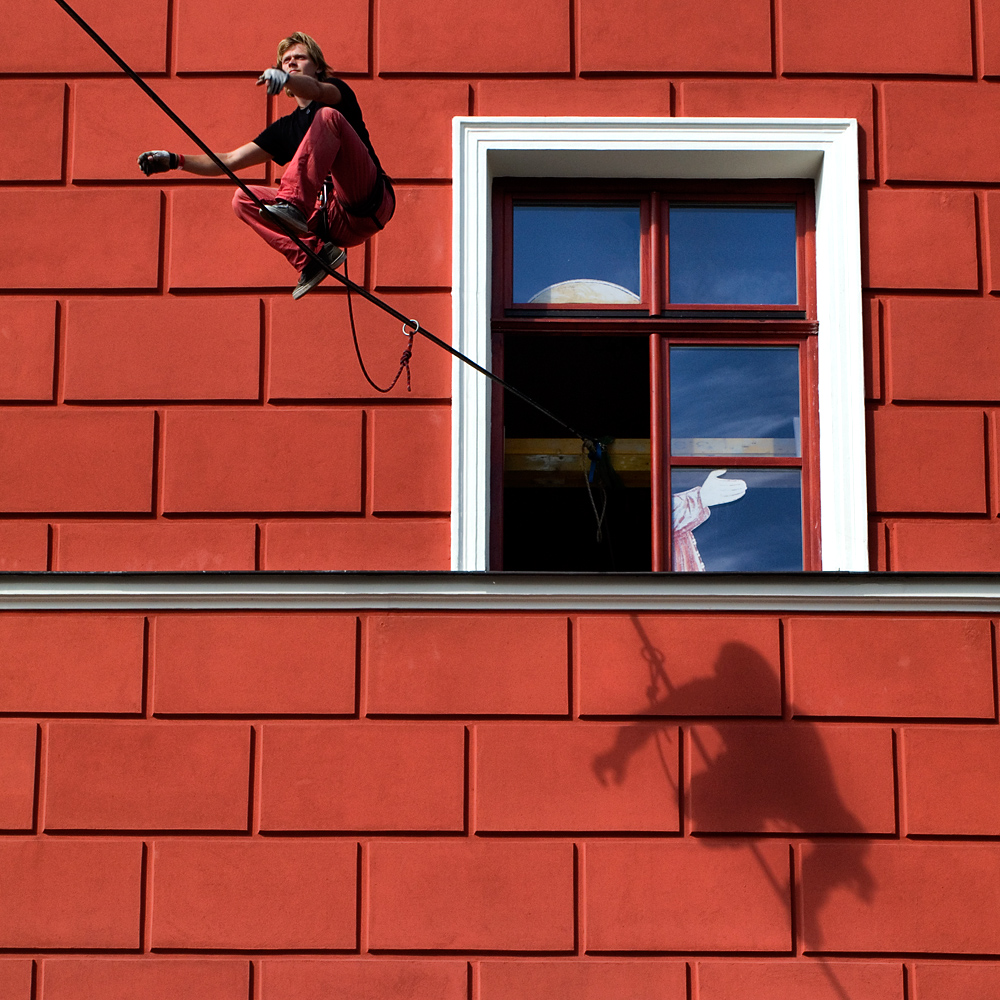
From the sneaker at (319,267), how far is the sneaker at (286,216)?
15 cm

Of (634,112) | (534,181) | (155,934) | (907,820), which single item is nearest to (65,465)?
(155,934)

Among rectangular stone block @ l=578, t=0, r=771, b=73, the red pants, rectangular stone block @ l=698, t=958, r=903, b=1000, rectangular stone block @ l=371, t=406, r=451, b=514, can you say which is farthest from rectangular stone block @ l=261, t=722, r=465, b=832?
rectangular stone block @ l=578, t=0, r=771, b=73

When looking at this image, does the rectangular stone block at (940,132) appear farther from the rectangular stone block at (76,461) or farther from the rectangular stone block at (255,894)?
the rectangular stone block at (255,894)

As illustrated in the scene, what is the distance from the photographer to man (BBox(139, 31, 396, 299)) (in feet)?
16.2

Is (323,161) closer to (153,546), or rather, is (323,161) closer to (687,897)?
(153,546)

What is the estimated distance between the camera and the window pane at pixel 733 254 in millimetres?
6398

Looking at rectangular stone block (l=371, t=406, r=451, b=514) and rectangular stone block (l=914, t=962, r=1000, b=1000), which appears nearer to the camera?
rectangular stone block (l=914, t=962, r=1000, b=1000)

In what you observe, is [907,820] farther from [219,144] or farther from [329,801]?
[219,144]

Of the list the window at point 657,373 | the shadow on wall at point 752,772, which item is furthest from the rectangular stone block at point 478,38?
the shadow on wall at point 752,772

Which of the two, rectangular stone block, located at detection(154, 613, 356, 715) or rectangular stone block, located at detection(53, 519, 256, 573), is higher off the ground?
rectangular stone block, located at detection(53, 519, 256, 573)

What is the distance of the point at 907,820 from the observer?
18.4 ft

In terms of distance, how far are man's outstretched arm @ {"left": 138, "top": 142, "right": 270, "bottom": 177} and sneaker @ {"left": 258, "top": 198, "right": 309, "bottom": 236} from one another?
0.34 metres

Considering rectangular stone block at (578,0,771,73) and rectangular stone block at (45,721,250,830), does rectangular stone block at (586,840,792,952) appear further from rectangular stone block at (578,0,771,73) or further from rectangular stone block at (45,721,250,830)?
rectangular stone block at (578,0,771,73)

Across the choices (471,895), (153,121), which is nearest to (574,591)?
(471,895)
